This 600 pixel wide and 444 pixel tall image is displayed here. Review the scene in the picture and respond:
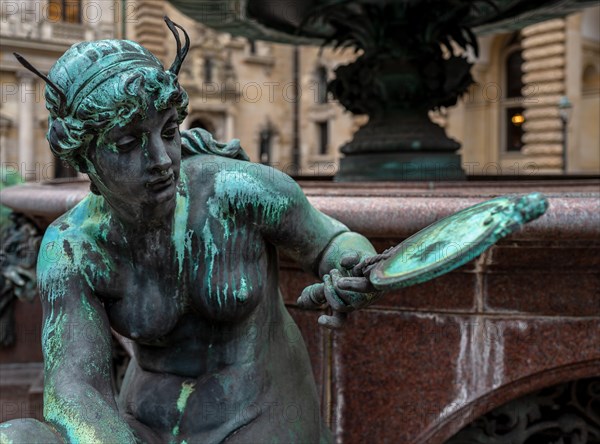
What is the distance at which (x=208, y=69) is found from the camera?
3312cm

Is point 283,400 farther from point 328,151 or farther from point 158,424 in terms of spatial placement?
point 328,151

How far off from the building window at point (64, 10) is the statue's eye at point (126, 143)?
28.8 metres

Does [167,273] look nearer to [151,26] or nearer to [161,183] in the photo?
[161,183]

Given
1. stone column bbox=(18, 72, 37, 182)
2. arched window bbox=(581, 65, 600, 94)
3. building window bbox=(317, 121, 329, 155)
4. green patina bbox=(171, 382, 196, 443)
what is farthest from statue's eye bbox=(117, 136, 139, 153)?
building window bbox=(317, 121, 329, 155)

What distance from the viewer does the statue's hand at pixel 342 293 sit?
4.71 ft

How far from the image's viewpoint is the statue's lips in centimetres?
149

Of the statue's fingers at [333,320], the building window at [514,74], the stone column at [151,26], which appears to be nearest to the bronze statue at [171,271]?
the statue's fingers at [333,320]

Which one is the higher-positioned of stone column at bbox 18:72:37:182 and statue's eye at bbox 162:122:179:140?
stone column at bbox 18:72:37:182

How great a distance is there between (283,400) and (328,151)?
29.1 metres

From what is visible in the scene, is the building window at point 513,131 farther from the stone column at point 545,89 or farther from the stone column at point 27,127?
the stone column at point 27,127

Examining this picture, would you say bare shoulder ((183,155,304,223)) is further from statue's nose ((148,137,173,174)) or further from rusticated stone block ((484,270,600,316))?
rusticated stone block ((484,270,600,316))

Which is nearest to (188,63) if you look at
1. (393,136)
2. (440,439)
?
(393,136)

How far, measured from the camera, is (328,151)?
30734 millimetres

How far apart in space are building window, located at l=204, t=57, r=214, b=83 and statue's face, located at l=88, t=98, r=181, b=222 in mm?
31940
